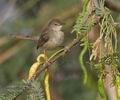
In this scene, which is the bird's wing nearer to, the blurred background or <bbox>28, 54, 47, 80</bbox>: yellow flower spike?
the blurred background

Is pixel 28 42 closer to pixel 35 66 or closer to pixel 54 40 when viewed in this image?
pixel 54 40

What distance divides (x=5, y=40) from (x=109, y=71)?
2.49 metres

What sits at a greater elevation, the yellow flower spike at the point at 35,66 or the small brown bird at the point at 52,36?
the small brown bird at the point at 52,36

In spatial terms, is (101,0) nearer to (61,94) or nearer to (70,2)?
(70,2)

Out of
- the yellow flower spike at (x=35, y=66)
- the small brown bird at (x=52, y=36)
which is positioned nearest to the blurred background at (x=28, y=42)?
the small brown bird at (x=52, y=36)

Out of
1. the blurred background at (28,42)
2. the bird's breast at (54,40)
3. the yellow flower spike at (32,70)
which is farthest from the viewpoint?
the blurred background at (28,42)

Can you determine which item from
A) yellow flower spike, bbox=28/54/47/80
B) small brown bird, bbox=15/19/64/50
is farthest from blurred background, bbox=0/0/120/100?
yellow flower spike, bbox=28/54/47/80

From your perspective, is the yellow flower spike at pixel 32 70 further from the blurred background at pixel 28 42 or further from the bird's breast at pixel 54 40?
the blurred background at pixel 28 42

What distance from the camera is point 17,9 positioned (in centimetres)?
393

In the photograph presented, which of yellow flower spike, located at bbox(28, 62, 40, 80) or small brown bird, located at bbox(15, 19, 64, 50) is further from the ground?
small brown bird, located at bbox(15, 19, 64, 50)

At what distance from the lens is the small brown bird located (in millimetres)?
3164

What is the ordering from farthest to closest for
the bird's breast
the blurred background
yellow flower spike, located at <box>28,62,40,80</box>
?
the blurred background → the bird's breast → yellow flower spike, located at <box>28,62,40,80</box>

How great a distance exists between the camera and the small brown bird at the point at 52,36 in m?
3.16

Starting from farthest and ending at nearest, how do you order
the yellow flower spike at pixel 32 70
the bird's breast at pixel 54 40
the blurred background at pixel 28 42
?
the blurred background at pixel 28 42
the bird's breast at pixel 54 40
the yellow flower spike at pixel 32 70
